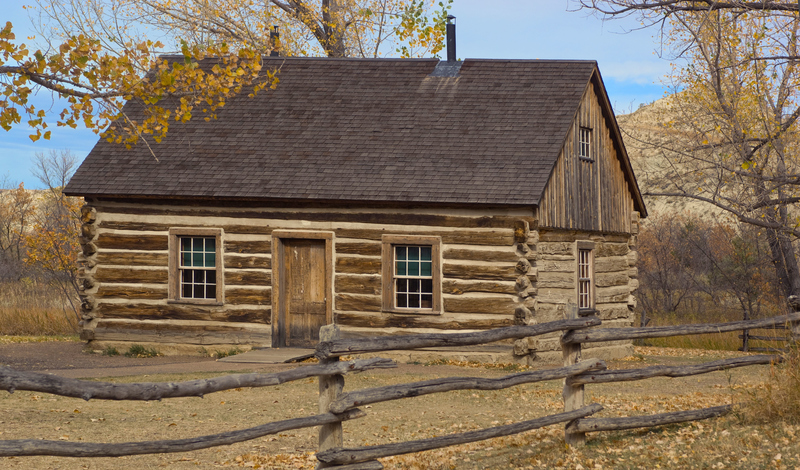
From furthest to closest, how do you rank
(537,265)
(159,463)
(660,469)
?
(537,265) → (159,463) → (660,469)

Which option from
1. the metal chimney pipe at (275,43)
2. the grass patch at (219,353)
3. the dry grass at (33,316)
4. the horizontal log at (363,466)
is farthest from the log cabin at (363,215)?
the horizontal log at (363,466)

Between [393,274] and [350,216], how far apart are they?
4.74 ft

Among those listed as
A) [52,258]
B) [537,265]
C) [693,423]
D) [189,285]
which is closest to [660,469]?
[693,423]

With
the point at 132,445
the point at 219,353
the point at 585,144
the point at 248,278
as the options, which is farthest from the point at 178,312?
the point at 132,445

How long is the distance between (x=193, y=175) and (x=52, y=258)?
10.1 meters

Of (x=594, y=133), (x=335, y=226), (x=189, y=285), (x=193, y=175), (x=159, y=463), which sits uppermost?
(x=594, y=133)

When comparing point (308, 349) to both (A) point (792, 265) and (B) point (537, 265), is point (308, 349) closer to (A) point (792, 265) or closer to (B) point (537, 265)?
(B) point (537, 265)

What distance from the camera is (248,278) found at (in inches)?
615

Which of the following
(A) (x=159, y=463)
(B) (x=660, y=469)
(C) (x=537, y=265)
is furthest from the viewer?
(C) (x=537, y=265)

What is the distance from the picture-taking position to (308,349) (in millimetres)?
15227

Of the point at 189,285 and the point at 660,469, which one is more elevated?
the point at 189,285

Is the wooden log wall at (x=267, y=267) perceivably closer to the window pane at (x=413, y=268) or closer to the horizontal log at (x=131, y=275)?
the horizontal log at (x=131, y=275)

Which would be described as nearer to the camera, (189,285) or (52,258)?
(189,285)

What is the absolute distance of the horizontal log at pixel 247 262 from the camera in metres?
15.6
